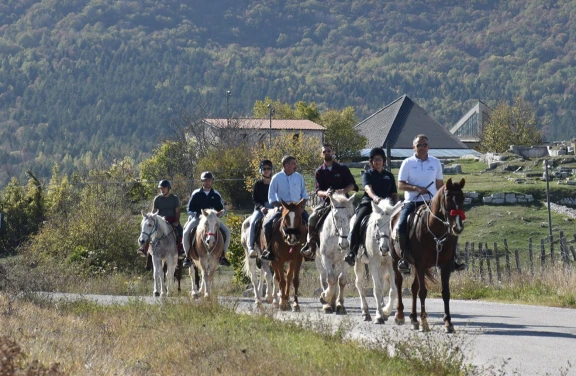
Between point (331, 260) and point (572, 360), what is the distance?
7403 mm

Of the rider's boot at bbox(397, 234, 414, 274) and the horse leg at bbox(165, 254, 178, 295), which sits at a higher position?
the rider's boot at bbox(397, 234, 414, 274)

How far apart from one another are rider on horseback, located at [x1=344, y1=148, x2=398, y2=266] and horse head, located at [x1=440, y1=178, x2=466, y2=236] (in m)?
2.56

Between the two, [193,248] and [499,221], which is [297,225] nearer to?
[193,248]

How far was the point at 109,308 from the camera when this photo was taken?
21281 millimetres

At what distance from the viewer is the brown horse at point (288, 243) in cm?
2186

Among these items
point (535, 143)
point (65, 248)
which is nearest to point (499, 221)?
point (65, 248)

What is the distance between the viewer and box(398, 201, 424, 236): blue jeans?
17.9m

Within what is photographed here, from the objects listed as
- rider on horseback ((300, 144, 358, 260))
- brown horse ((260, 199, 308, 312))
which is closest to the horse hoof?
brown horse ((260, 199, 308, 312))

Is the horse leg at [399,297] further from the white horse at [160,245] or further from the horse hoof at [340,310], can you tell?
the white horse at [160,245]

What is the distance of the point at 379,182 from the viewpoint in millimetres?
20375

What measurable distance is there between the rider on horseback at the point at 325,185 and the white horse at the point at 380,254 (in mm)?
1859

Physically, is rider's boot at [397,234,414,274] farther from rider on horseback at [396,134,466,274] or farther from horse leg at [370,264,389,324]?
horse leg at [370,264,389,324]

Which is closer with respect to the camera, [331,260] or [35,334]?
[35,334]

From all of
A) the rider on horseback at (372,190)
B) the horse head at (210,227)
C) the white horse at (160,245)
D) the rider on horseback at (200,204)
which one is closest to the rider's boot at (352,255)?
the rider on horseback at (372,190)
